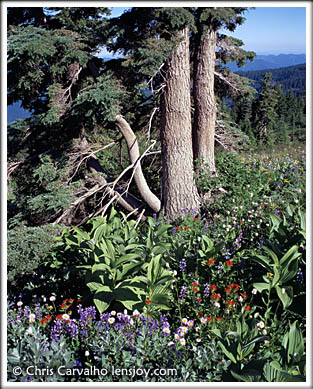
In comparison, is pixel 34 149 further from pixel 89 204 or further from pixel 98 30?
pixel 98 30

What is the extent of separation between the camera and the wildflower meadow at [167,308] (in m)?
2.51

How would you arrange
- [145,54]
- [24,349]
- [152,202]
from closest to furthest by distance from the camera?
1. [24,349]
2. [145,54]
3. [152,202]

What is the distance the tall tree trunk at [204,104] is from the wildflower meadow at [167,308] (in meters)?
1.62

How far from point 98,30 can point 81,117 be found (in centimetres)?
127

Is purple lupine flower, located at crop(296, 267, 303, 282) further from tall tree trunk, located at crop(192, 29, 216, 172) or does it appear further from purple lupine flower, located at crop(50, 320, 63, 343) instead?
tall tree trunk, located at crop(192, 29, 216, 172)

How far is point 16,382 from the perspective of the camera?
250cm

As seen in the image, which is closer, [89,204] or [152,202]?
[152,202]

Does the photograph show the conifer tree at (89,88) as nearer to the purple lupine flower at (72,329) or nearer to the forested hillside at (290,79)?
the forested hillside at (290,79)

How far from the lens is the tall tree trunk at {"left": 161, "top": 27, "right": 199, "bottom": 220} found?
536 cm

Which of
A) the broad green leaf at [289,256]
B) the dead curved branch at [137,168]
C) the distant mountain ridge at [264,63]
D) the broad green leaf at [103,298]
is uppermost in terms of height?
the distant mountain ridge at [264,63]

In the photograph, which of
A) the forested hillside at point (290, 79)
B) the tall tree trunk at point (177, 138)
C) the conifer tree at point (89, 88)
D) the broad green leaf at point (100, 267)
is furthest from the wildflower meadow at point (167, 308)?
the forested hillside at point (290, 79)

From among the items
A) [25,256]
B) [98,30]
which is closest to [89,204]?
[25,256]

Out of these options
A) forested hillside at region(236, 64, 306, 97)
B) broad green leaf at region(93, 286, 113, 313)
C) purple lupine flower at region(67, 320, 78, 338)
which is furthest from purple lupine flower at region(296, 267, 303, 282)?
forested hillside at region(236, 64, 306, 97)

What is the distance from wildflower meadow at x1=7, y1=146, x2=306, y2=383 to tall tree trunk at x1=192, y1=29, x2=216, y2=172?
5.32ft
